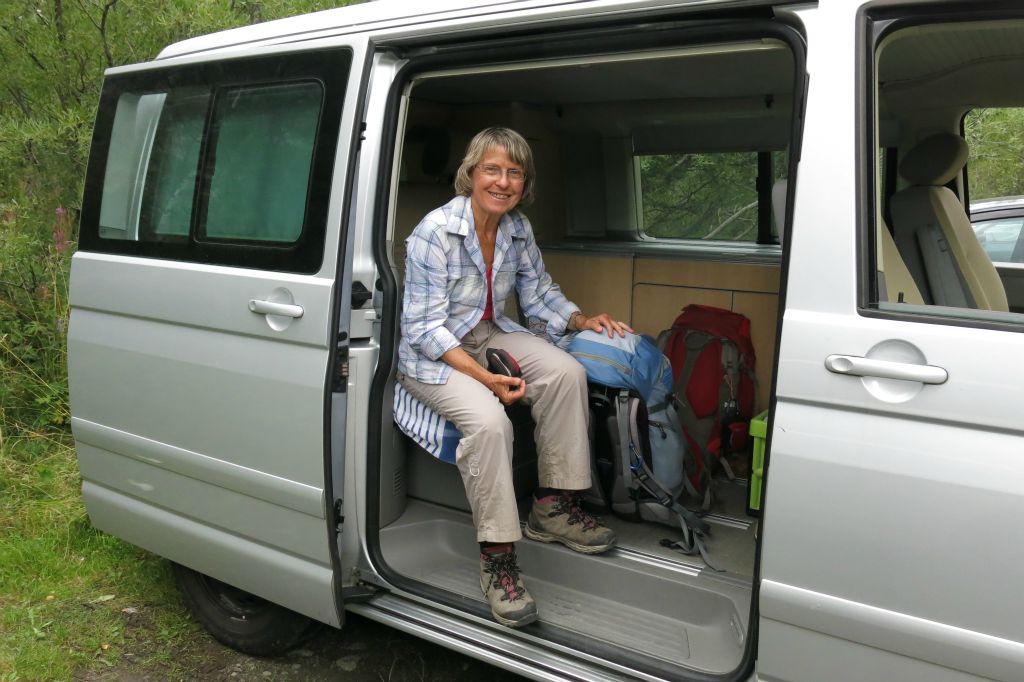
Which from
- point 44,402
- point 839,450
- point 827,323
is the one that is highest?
point 827,323

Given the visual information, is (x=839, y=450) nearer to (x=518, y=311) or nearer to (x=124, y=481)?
(x=518, y=311)

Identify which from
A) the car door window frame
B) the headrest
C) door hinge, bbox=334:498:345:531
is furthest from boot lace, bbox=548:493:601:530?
the headrest

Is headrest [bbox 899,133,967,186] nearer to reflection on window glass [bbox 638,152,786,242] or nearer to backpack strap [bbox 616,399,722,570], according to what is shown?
reflection on window glass [bbox 638,152,786,242]

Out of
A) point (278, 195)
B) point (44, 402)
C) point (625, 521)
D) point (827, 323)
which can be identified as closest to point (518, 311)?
point (625, 521)

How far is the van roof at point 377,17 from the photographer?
212 cm

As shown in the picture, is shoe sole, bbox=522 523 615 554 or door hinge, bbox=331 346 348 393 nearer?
door hinge, bbox=331 346 348 393

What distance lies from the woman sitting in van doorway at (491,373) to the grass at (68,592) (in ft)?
4.69

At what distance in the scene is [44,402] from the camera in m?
5.05

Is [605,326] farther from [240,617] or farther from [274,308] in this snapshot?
[240,617]

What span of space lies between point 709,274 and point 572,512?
1.62 m

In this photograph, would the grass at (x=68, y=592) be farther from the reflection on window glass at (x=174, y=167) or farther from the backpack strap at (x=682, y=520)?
the backpack strap at (x=682, y=520)

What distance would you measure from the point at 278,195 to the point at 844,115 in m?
1.71

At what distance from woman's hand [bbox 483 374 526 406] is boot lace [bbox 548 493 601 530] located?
389 millimetres

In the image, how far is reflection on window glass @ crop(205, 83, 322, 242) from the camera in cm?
264
